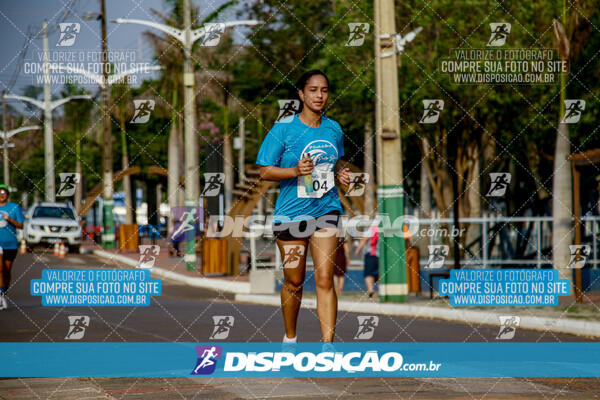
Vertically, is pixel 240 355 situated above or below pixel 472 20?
below

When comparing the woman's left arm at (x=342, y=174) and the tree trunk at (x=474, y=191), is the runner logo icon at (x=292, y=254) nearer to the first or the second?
the woman's left arm at (x=342, y=174)

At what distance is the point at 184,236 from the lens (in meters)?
30.0

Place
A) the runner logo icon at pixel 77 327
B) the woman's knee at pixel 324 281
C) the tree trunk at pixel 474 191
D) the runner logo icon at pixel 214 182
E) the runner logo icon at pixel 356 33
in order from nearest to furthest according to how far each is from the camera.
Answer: the woman's knee at pixel 324 281, the runner logo icon at pixel 77 327, the runner logo icon at pixel 356 33, the runner logo icon at pixel 214 182, the tree trunk at pixel 474 191

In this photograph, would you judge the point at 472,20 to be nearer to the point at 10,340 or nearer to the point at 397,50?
the point at 397,50

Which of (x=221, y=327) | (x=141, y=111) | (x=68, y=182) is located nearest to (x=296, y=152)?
(x=68, y=182)

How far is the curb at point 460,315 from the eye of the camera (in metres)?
12.7

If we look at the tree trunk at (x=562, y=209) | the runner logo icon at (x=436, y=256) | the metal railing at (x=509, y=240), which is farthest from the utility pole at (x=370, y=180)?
the tree trunk at (x=562, y=209)

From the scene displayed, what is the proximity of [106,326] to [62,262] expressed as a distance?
17195 millimetres

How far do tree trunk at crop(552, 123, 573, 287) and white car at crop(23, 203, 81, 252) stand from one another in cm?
2103

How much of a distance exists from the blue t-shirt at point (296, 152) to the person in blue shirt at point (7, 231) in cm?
747

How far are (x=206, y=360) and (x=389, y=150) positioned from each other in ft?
29.4

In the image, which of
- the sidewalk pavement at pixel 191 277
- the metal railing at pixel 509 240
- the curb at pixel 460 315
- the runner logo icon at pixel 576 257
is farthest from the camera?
the sidewalk pavement at pixel 191 277

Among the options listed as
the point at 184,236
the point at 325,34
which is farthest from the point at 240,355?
the point at 325,34

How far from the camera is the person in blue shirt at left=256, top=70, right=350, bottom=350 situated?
6.62 metres
